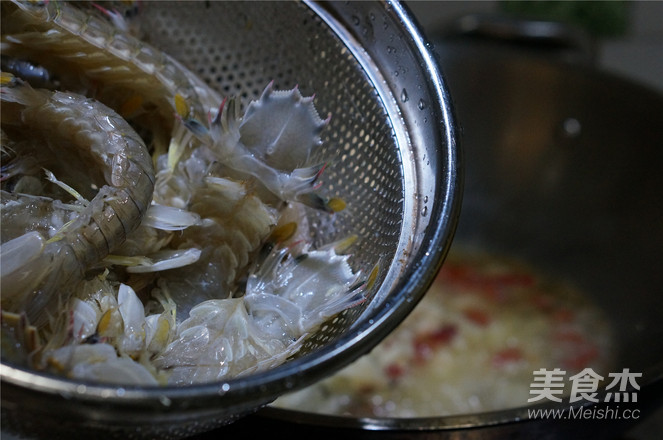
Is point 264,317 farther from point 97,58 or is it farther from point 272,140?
point 97,58

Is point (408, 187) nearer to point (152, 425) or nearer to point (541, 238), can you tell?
point (152, 425)

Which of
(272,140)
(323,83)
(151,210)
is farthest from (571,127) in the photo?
(151,210)

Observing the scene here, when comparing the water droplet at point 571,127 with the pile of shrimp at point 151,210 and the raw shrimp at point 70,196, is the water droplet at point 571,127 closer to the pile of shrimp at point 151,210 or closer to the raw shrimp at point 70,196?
the pile of shrimp at point 151,210

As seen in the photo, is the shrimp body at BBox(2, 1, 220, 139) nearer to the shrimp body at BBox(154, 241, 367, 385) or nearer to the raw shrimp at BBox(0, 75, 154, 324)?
the raw shrimp at BBox(0, 75, 154, 324)

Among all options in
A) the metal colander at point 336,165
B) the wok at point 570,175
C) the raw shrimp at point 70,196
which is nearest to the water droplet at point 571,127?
the wok at point 570,175

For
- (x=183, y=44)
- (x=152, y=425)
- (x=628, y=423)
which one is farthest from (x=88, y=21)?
(x=628, y=423)

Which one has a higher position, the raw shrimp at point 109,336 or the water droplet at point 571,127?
the water droplet at point 571,127
